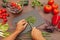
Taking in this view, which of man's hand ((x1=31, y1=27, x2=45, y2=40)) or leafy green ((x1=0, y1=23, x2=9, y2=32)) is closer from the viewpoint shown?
man's hand ((x1=31, y1=27, x2=45, y2=40))

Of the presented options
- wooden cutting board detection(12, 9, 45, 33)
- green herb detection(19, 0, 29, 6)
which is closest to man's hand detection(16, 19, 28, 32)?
wooden cutting board detection(12, 9, 45, 33)

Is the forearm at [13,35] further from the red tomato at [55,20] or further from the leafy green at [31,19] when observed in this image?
the red tomato at [55,20]

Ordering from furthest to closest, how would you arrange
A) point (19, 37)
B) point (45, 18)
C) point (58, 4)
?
point (58, 4) → point (45, 18) → point (19, 37)

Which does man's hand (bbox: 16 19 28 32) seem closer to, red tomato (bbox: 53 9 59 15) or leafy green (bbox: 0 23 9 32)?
leafy green (bbox: 0 23 9 32)

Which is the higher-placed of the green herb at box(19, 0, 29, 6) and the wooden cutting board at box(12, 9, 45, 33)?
the green herb at box(19, 0, 29, 6)

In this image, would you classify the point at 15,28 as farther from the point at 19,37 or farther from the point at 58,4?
the point at 58,4

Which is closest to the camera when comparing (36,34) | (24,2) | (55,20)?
(36,34)

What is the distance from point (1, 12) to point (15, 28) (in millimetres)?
199

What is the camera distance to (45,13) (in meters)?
1.83

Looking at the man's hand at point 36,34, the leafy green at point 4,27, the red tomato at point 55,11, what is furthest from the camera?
the red tomato at point 55,11

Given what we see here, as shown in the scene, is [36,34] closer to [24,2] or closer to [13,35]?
[13,35]

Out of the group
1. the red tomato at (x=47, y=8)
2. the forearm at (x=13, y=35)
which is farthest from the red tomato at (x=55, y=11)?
the forearm at (x=13, y=35)

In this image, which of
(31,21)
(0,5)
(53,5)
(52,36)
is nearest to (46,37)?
(52,36)

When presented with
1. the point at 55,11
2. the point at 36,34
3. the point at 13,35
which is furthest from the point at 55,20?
the point at 13,35
